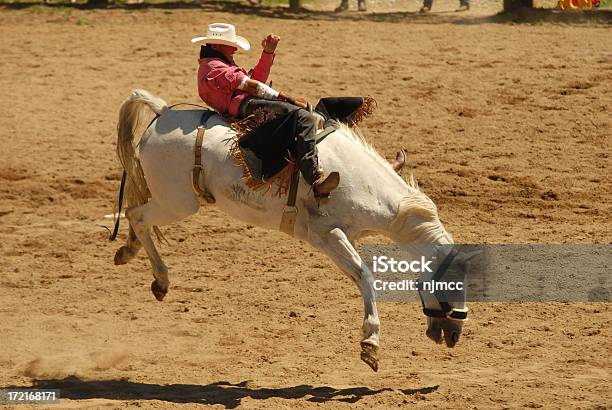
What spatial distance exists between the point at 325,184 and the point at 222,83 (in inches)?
44.5

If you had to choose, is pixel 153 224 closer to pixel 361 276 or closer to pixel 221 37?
pixel 221 37

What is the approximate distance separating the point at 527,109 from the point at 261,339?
6320mm

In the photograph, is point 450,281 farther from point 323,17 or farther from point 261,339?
point 323,17

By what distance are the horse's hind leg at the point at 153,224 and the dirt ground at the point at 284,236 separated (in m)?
0.50

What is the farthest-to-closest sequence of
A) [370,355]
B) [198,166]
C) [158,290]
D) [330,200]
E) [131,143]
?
[131,143], [158,290], [198,166], [330,200], [370,355]

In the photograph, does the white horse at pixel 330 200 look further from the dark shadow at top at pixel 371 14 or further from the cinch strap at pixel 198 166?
the dark shadow at top at pixel 371 14

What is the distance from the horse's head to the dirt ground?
388 millimetres

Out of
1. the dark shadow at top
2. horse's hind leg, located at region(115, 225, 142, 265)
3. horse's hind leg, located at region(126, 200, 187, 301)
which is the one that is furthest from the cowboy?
the dark shadow at top

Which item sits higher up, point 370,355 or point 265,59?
point 265,59

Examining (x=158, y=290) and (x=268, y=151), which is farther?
(x=158, y=290)

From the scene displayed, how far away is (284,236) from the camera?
10938 mm

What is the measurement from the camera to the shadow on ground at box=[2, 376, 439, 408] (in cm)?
745

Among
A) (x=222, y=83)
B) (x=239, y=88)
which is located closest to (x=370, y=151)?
(x=239, y=88)

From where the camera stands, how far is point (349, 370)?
8.05 m
